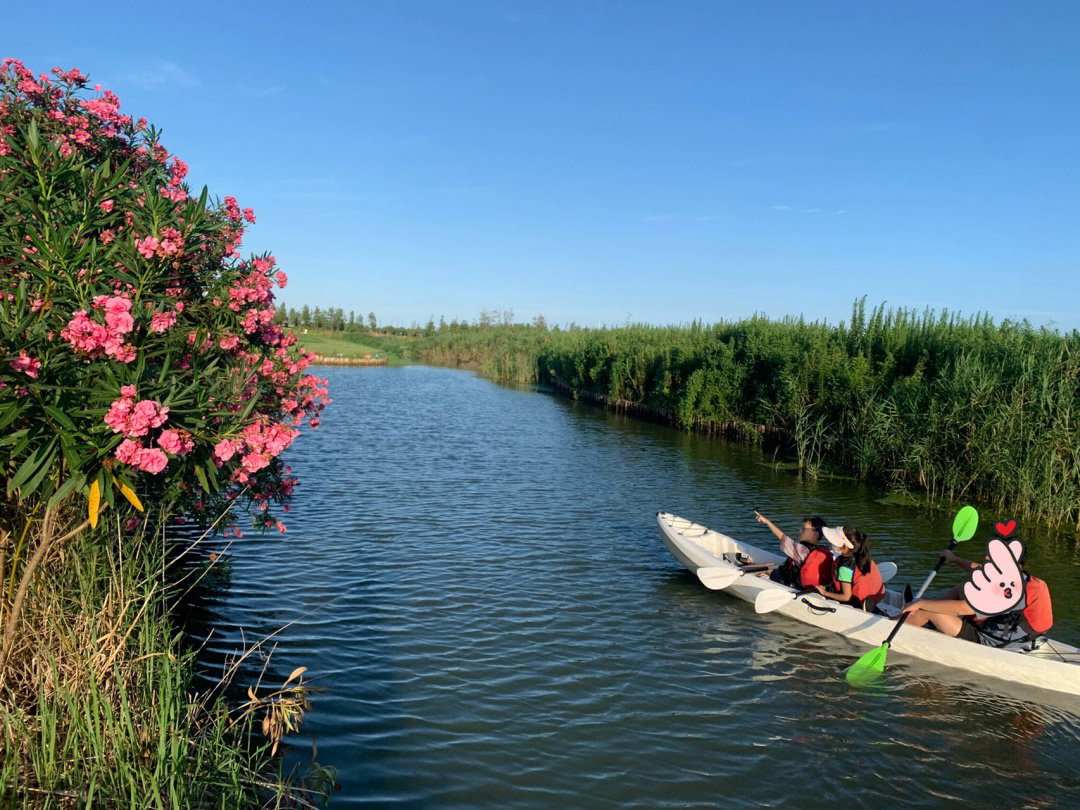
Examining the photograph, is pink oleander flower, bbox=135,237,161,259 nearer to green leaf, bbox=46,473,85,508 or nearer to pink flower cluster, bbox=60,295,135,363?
pink flower cluster, bbox=60,295,135,363

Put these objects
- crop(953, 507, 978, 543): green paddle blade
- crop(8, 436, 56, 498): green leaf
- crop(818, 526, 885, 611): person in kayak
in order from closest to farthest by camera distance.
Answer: crop(8, 436, 56, 498): green leaf < crop(953, 507, 978, 543): green paddle blade < crop(818, 526, 885, 611): person in kayak

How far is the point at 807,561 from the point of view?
9727mm

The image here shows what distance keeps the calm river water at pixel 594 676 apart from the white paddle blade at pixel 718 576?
A: 33 cm

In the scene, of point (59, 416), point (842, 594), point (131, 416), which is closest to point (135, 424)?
point (131, 416)

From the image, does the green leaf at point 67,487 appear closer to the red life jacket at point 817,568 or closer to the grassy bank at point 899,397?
the red life jacket at point 817,568

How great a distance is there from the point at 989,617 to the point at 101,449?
9006 millimetres

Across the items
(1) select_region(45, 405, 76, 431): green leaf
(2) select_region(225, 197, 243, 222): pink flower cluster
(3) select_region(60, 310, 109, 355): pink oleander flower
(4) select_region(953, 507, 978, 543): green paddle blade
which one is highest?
(2) select_region(225, 197, 243, 222): pink flower cluster

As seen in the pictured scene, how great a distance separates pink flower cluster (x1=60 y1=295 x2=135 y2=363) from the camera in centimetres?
434

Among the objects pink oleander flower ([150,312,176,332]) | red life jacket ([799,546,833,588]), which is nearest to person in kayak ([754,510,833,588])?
red life jacket ([799,546,833,588])

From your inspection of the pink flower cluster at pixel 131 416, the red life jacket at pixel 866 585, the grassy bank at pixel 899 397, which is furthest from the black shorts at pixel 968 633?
the pink flower cluster at pixel 131 416

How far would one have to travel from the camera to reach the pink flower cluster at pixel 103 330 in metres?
4.34

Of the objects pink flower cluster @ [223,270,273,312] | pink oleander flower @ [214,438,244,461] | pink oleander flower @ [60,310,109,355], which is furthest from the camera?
pink flower cluster @ [223,270,273,312]

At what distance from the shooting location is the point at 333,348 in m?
83.1

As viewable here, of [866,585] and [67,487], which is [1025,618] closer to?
[866,585]
